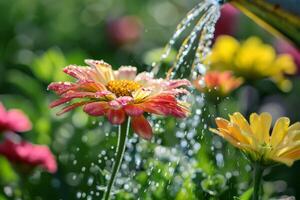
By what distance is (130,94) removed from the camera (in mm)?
1207

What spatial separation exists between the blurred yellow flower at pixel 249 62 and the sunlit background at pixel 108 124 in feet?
0.10

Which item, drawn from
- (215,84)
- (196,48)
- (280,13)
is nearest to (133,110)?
(280,13)

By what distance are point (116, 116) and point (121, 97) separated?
0.11 ft

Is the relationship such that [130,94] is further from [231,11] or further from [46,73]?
[231,11]

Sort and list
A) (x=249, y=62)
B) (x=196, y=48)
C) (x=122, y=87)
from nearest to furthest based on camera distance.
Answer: (x=122, y=87) → (x=196, y=48) → (x=249, y=62)

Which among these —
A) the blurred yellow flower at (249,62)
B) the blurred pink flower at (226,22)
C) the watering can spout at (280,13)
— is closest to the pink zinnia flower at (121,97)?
the watering can spout at (280,13)

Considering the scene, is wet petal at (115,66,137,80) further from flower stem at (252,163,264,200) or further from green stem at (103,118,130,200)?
flower stem at (252,163,264,200)

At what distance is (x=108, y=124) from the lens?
1.84 meters

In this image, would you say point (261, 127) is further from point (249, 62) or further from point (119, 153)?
point (249, 62)

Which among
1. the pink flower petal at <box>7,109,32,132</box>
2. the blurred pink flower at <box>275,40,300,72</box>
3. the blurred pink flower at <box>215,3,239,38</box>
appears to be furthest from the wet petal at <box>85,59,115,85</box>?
the blurred pink flower at <box>215,3,239,38</box>

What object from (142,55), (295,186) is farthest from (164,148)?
(142,55)

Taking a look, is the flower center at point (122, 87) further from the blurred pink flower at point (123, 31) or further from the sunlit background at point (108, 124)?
the blurred pink flower at point (123, 31)

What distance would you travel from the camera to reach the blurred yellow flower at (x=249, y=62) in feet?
6.71

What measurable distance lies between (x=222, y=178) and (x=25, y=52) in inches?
59.6
